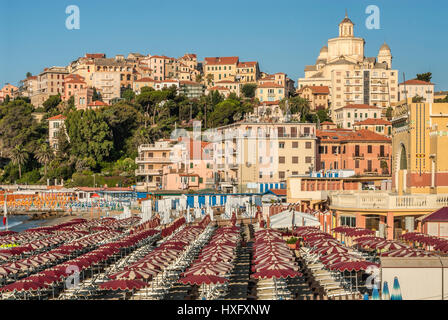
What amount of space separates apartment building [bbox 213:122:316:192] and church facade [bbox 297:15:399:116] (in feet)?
200

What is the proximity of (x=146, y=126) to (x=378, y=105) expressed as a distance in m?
51.9

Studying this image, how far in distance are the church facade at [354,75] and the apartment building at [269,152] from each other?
200ft

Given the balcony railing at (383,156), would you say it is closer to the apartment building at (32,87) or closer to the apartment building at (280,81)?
the apartment building at (280,81)

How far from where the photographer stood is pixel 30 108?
545 ft

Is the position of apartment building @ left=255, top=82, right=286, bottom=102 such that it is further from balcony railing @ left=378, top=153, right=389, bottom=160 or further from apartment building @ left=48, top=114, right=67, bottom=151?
balcony railing @ left=378, top=153, right=389, bottom=160

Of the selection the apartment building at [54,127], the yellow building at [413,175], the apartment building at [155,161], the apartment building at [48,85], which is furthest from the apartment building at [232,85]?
the yellow building at [413,175]

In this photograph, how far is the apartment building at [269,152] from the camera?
277 ft

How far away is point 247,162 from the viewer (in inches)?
3366

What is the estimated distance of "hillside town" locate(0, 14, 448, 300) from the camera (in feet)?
97.8

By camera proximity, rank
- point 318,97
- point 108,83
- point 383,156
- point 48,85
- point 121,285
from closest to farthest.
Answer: point 121,285, point 383,156, point 318,97, point 108,83, point 48,85

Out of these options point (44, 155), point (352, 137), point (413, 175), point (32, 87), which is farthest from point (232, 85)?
point (413, 175)

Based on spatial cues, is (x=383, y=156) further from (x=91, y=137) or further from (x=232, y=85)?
(x=232, y=85)

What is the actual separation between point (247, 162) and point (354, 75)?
7174 centimetres
